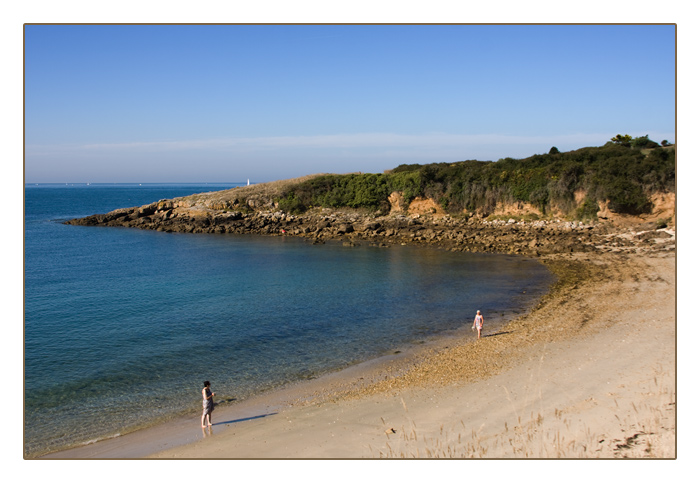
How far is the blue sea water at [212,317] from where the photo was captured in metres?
14.9

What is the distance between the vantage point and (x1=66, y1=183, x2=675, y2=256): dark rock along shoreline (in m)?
39.4

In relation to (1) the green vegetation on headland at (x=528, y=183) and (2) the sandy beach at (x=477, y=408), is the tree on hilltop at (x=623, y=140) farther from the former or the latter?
(2) the sandy beach at (x=477, y=408)

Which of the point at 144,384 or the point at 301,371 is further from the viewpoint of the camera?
the point at 301,371

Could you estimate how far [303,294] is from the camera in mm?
28062

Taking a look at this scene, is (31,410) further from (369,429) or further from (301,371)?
(369,429)

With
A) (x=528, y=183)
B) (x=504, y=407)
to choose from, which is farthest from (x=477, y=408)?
(x=528, y=183)

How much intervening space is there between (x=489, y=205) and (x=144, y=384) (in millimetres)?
45388

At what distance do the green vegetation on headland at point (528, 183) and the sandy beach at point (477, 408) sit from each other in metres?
28.0

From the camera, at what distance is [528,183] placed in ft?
172

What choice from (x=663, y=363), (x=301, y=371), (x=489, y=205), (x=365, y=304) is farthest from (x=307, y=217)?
(x=663, y=363)

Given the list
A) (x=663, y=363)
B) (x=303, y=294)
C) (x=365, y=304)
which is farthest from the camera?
(x=303, y=294)

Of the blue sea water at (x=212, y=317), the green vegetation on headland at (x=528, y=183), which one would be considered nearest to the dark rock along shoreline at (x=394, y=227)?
the green vegetation on headland at (x=528, y=183)

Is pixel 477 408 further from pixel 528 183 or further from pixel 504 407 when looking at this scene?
pixel 528 183
